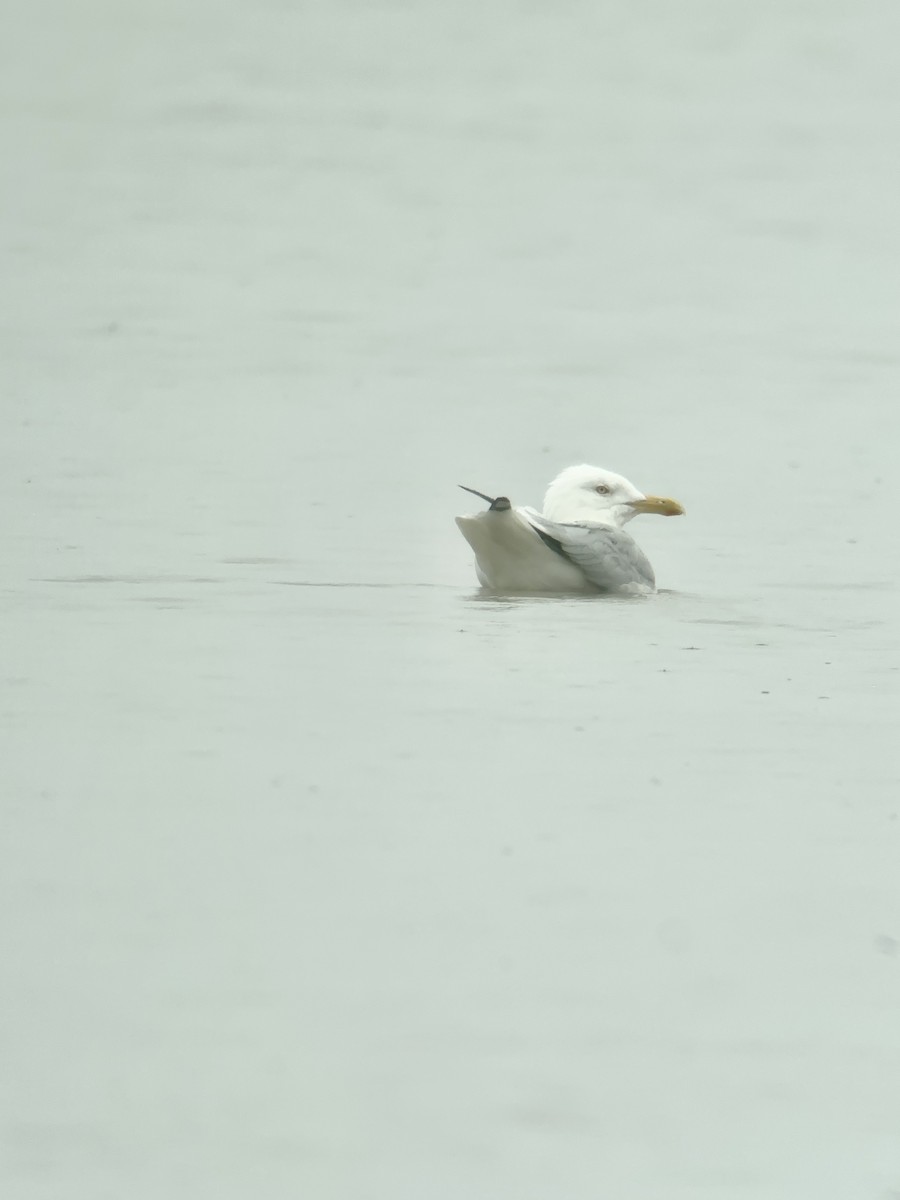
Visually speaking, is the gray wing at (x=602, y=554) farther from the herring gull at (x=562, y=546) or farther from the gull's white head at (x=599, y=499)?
the gull's white head at (x=599, y=499)

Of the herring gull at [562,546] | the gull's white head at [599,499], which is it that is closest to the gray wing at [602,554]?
the herring gull at [562,546]

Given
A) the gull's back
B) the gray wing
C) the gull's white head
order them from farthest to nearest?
the gull's white head → the gray wing → the gull's back

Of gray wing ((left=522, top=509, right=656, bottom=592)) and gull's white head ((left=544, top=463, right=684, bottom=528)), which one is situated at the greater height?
gull's white head ((left=544, top=463, right=684, bottom=528))

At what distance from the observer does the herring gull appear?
1016 centimetres

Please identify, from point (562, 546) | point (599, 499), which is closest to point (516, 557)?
point (562, 546)

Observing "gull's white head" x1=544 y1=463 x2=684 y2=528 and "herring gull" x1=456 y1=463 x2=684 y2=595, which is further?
"gull's white head" x1=544 y1=463 x2=684 y2=528

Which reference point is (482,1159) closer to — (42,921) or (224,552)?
(42,921)

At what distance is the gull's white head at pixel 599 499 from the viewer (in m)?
11.0

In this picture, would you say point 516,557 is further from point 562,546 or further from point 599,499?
point 599,499

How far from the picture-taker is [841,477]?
12703mm

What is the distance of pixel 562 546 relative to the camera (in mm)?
10508

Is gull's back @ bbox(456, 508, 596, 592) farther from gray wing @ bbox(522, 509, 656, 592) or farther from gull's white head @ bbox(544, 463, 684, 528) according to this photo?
gull's white head @ bbox(544, 463, 684, 528)

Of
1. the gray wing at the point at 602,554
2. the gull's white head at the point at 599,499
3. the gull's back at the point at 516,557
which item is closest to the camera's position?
the gull's back at the point at 516,557

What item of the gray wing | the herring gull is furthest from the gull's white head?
the gray wing
